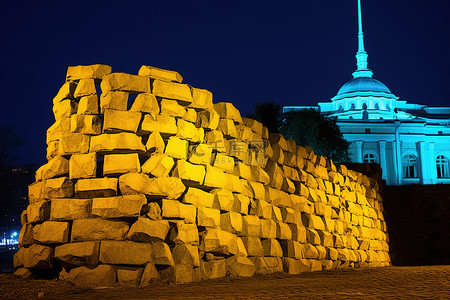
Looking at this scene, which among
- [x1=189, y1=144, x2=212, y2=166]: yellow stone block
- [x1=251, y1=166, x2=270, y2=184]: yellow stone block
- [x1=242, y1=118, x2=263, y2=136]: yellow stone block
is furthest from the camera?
[x1=242, y1=118, x2=263, y2=136]: yellow stone block

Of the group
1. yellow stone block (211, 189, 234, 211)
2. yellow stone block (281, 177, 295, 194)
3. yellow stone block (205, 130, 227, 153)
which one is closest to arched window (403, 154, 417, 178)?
yellow stone block (281, 177, 295, 194)

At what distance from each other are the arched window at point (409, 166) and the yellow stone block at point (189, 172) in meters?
58.4

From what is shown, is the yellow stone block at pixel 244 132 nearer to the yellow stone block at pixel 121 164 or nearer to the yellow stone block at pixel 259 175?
the yellow stone block at pixel 259 175

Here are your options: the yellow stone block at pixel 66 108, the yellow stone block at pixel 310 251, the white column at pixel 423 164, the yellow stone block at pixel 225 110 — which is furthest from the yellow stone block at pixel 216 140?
the white column at pixel 423 164

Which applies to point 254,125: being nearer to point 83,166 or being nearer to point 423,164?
point 83,166

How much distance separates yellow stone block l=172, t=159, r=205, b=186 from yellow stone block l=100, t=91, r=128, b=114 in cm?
110

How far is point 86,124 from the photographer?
292 inches

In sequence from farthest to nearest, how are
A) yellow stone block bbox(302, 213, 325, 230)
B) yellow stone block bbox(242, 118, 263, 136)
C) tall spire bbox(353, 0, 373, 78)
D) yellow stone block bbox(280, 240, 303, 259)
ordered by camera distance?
tall spire bbox(353, 0, 373, 78)
yellow stone block bbox(302, 213, 325, 230)
yellow stone block bbox(280, 240, 303, 259)
yellow stone block bbox(242, 118, 263, 136)

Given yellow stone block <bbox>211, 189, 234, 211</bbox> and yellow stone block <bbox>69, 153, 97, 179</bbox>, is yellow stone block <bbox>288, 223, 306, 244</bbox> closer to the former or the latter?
yellow stone block <bbox>211, 189, 234, 211</bbox>

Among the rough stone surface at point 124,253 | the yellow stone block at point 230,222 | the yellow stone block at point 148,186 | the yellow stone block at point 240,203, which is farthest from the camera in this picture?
Answer: the yellow stone block at point 240,203

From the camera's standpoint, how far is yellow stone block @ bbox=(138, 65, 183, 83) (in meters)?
7.68

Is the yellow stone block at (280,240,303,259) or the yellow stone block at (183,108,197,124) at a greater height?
the yellow stone block at (183,108,197,124)

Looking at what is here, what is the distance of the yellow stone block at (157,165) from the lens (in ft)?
23.7

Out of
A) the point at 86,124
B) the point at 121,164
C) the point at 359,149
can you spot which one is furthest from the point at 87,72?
the point at 359,149
